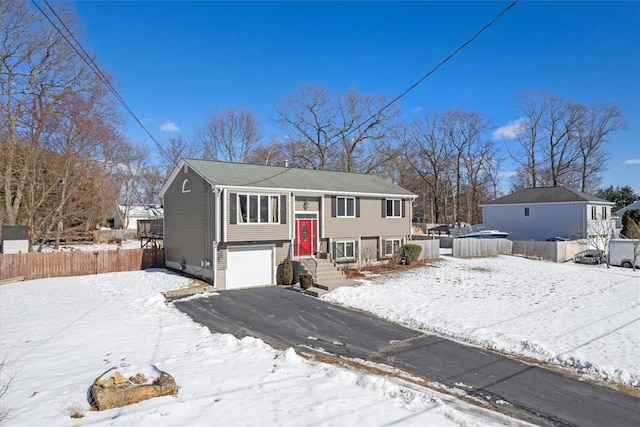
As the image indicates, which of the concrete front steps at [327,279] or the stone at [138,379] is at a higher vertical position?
the stone at [138,379]

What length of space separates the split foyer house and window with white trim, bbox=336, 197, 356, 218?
0.06 meters

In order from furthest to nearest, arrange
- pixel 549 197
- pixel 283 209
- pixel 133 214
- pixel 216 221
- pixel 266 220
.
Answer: pixel 133 214, pixel 549 197, pixel 283 209, pixel 266 220, pixel 216 221

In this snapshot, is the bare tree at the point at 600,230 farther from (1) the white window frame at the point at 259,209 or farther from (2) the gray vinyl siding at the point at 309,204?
(1) the white window frame at the point at 259,209

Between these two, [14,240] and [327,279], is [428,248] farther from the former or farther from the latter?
[14,240]

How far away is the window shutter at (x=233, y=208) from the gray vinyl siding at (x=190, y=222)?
845 millimetres

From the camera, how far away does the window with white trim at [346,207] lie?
21.1m

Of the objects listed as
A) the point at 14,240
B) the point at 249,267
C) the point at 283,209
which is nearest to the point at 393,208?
the point at 283,209

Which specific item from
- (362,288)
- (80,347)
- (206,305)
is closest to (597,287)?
(362,288)

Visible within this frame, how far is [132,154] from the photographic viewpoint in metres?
48.6

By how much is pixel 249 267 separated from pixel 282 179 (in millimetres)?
5050

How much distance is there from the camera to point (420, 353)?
9.21 meters

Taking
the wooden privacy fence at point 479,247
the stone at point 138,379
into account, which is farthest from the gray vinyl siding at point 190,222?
the wooden privacy fence at point 479,247

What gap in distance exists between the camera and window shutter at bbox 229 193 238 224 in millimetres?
16766

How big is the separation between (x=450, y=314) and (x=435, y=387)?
5.73 meters
